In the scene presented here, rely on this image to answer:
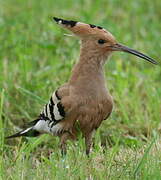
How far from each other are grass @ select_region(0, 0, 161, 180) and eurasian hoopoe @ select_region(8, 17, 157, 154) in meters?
0.11

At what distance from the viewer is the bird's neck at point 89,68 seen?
3441 millimetres

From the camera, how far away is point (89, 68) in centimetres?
346

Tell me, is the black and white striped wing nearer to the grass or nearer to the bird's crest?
the grass

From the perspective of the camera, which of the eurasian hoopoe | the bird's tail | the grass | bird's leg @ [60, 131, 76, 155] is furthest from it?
the bird's tail

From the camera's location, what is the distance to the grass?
3.16m

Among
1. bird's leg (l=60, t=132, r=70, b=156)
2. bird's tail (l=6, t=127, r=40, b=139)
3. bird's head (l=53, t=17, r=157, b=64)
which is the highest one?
bird's head (l=53, t=17, r=157, b=64)

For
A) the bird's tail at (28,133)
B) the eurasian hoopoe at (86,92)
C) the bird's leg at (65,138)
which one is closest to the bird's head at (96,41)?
the eurasian hoopoe at (86,92)

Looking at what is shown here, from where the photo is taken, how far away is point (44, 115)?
147 inches

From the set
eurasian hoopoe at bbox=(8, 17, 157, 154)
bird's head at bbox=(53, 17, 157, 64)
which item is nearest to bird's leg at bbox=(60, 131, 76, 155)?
eurasian hoopoe at bbox=(8, 17, 157, 154)

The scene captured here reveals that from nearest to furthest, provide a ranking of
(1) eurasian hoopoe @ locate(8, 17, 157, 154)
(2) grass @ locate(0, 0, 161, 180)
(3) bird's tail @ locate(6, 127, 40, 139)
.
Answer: (2) grass @ locate(0, 0, 161, 180) < (1) eurasian hoopoe @ locate(8, 17, 157, 154) < (3) bird's tail @ locate(6, 127, 40, 139)

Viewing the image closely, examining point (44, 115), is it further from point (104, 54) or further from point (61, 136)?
point (104, 54)

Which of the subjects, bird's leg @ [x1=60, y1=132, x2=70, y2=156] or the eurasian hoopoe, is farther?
bird's leg @ [x1=60, y1=132, x2=70, y2=156]

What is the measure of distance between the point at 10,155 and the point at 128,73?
5.02 ft

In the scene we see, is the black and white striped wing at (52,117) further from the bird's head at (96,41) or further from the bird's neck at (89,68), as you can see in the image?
the bird's head at (96,41)
